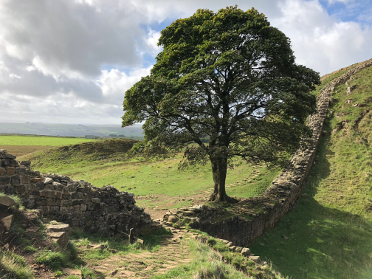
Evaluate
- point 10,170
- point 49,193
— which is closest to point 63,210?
point 49,193

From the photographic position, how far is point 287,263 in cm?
1234

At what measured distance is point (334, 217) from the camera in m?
17.1

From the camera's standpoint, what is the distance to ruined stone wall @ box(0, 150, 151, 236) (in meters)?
7.99

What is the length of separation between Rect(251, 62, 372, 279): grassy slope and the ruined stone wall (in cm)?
907

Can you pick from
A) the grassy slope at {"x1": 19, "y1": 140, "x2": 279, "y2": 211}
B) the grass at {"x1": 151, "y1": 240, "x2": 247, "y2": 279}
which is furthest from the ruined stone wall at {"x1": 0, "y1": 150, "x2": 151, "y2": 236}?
the grassy slope at {"x1": 19, "y1": 140, "x2": 279, "y2": 211}

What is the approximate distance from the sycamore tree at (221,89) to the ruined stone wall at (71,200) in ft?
15.8

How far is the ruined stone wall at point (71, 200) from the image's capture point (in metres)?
7.99

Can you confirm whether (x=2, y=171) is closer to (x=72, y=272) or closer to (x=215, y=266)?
(x=72, y=272)

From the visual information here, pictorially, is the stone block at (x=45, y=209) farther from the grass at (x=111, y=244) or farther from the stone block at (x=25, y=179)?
the grass at (x=111, y=244)

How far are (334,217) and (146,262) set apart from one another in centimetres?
1683

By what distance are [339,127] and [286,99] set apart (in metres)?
20.6

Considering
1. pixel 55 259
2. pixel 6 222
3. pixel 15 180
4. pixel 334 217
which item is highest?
pixel 15 180

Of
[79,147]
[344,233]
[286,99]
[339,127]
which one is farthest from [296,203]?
[79,147]

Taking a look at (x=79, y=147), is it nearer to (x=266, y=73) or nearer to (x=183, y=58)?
(x=183, y=58)
